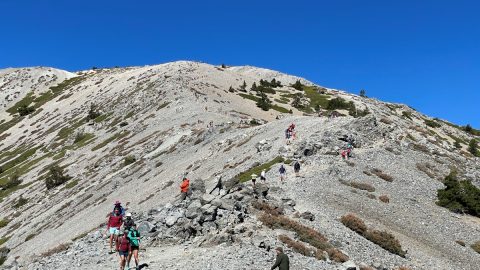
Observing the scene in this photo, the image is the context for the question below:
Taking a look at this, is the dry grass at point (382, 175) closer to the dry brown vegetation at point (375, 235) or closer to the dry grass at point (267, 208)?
the dry brown vegetation at point (375, 235)

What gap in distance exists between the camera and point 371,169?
4041cm

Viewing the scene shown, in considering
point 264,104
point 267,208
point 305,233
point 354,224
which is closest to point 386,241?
point 354,224

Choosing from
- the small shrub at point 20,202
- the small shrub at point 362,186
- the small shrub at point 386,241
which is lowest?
the small shrub at point 386,241

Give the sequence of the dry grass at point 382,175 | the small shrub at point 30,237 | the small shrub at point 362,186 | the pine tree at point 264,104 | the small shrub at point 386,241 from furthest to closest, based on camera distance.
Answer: the pine tree at point 264,104 → the small shrub at point 30,237 → the dry grass at point 382,175 → the small shrub at point 362,186 → the small shrub at point 386,241

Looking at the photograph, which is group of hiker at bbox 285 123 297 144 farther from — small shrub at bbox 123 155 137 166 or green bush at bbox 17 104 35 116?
green bush at bbox 17 104 35 116

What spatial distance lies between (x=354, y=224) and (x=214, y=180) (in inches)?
605

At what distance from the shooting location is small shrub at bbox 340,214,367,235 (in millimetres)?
28609

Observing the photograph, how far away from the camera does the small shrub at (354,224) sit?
1126 inches

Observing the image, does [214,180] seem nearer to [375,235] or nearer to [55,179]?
[375,235]

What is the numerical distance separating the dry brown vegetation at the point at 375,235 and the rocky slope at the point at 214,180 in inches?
22.8

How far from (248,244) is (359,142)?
26391 millimetres

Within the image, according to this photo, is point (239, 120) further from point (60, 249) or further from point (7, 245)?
point (60, 249)

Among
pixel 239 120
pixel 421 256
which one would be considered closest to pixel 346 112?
pixel 239 120

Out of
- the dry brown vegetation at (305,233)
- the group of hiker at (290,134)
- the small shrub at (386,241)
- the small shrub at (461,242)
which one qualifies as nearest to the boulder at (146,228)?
the dry brown vegetation at (305,233)
